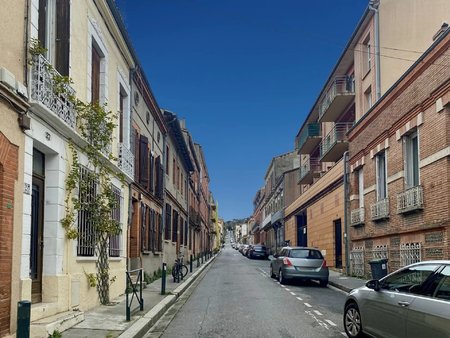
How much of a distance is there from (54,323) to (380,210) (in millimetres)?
13516

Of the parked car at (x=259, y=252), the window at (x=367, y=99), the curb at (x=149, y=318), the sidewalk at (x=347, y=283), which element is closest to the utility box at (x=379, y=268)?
the sidewalk at (x=347, y=283)

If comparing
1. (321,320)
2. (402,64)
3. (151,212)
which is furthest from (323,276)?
(402,64)

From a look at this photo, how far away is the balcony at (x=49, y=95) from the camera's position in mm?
8492

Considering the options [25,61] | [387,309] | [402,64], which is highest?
[402,64]

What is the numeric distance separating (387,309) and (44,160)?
Answer: 6447 mm

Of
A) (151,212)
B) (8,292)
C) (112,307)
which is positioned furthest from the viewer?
(151,212)

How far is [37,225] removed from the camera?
9594 mm

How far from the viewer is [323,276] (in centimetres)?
1962

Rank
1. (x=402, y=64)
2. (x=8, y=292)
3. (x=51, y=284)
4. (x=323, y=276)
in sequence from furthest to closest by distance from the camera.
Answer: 1. (x=402, y=64)
2. (x=323, y=276)
3. (x=51, y=284)
4. (x=8, y=292)

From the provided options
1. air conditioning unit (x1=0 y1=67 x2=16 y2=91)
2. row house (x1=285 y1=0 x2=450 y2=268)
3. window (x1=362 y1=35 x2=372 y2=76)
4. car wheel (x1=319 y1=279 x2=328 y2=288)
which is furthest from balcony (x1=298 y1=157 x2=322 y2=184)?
air conditioning unit (x1=0 y1=67 x2=16 y2=91)

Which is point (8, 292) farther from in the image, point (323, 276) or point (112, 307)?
point (323, 276)

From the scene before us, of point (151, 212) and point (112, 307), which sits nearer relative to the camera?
point (112, 307)

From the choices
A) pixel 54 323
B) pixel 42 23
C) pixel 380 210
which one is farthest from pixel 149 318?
pixel 380 210

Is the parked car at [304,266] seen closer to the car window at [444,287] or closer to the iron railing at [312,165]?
the car window at [444,287]
